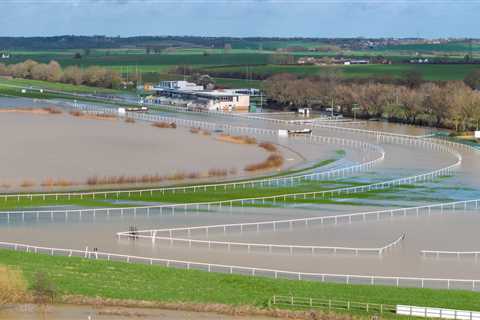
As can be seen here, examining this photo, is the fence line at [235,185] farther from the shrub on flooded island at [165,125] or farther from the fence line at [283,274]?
the shrub on flooded island at [165,125]

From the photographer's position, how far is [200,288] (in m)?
18.1

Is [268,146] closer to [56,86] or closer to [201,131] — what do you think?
[201,131]

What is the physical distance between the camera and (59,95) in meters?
73.1

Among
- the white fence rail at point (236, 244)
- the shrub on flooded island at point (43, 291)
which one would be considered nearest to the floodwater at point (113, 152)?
the white fence rail at point (236, 244)

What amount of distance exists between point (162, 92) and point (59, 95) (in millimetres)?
6834

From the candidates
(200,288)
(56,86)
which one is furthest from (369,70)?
(200,288)

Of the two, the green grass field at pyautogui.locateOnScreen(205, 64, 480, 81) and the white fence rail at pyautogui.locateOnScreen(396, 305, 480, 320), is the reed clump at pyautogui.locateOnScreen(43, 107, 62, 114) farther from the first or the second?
the white fence rail at pyautogui.locateOnScreen(396, 305, 480, 320)

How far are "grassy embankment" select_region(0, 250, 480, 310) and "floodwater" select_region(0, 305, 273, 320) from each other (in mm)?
359

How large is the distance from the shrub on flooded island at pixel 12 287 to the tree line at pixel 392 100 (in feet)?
108

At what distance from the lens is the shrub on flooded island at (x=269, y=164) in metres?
34.7

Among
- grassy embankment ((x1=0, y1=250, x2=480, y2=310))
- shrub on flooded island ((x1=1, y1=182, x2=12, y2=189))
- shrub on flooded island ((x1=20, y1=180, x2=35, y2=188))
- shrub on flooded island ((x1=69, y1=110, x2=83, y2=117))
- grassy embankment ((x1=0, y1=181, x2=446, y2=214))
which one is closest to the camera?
grassy embankment ((x1=0, y1=250, x2=480, y2=310))

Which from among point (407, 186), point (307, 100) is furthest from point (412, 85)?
point (407, 186)

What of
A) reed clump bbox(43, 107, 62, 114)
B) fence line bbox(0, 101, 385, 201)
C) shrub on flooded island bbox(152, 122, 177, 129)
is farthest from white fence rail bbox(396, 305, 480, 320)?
reed clump bbox(43, 107, 62, 114)

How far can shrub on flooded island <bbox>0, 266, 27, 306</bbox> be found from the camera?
58.2ft
